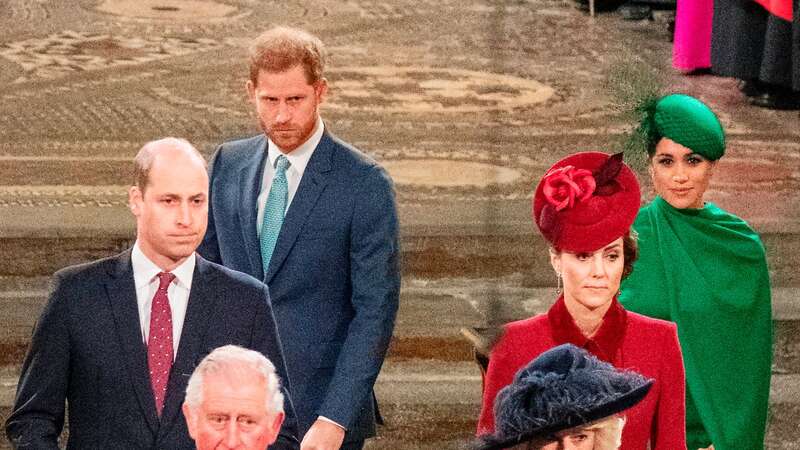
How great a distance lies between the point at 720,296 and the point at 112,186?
421cm

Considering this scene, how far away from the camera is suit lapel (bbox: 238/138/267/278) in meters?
4.40

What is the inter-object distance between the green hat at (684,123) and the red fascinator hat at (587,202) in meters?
0.66

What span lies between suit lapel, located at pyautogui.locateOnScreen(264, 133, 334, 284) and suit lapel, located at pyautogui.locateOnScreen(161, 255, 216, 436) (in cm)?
68

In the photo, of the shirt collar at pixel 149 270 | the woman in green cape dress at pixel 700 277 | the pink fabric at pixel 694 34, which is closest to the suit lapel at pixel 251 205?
the shirt collar at pixel 149 270

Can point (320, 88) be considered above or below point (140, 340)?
above

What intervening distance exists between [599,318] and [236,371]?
0.84 metres

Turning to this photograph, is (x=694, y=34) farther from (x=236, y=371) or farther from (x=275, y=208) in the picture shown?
(x=236, y=371)

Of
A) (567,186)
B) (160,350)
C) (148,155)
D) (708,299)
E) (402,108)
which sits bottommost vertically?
(402,108)

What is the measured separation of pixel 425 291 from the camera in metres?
7.33

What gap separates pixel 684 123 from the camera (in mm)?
4539

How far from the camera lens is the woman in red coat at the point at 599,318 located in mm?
3820

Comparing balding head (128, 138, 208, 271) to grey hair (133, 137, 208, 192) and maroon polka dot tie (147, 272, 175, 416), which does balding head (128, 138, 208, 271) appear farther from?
maroon polka dot tie (147, 272, 175, 416)

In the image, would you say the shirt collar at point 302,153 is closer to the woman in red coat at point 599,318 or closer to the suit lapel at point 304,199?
the suit lapel at point 304,199

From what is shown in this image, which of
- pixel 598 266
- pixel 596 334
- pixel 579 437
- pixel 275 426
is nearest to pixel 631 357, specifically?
pixel 596 334
